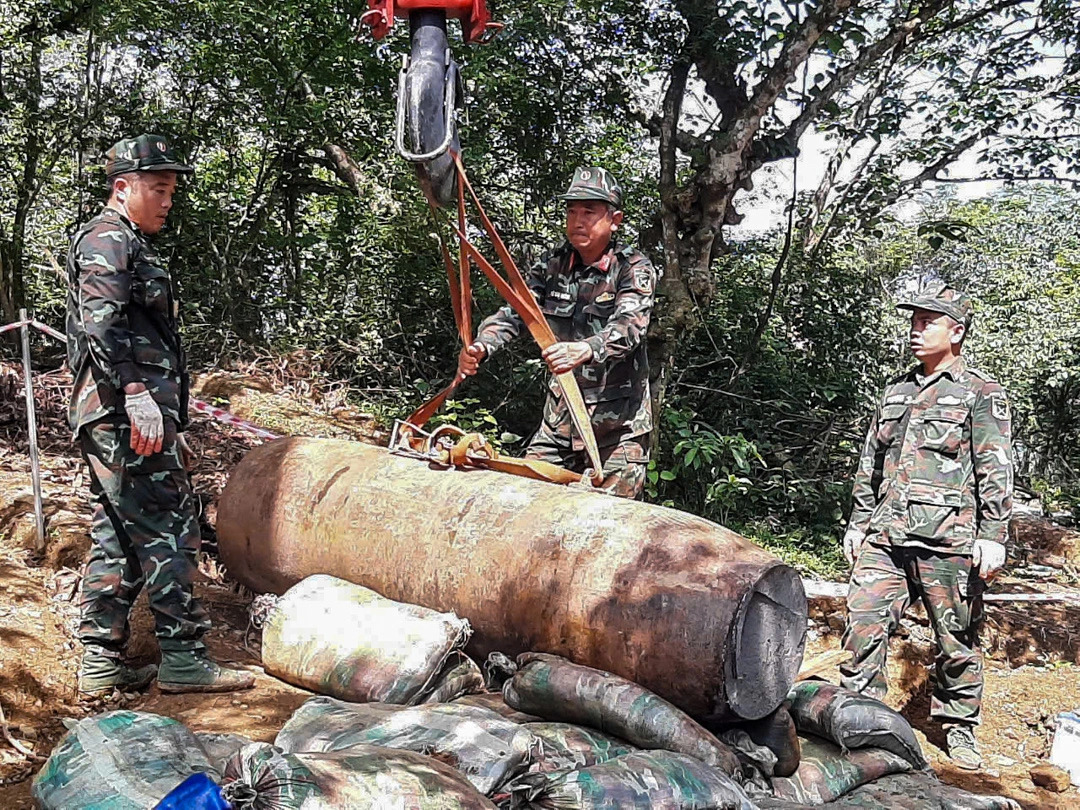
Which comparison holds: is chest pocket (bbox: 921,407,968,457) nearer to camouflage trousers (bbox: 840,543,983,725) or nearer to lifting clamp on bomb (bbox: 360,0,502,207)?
camouflage trousers (bbox: 840,543,983,725)

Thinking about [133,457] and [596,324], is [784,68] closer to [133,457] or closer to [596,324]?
[596,324]

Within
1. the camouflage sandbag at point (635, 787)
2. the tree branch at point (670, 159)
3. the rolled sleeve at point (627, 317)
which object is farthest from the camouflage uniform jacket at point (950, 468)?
the tree branch at point (670, 159)

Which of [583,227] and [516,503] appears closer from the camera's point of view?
[516,503]

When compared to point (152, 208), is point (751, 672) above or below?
below

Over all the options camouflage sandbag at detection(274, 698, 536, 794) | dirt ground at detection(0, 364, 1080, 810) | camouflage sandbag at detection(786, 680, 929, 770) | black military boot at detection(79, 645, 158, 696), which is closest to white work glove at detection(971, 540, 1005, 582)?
dirt ground at detection(0, 364, 1080, 810)

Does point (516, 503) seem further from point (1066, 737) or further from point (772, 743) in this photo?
point (1066, 737)

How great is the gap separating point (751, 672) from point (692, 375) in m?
5.93

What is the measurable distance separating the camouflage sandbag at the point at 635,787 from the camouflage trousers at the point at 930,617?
1952mm

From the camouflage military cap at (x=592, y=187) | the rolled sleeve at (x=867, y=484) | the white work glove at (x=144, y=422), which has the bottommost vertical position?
the rolled sleeve at (x=867, y=484)

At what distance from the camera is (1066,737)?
404 centimetres

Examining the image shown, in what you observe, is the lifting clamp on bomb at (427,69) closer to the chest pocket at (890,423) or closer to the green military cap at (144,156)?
the green military cap at (144,156)

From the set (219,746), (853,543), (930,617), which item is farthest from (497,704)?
(930,617)

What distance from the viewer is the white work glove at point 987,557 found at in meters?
4.15

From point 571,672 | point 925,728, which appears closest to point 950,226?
point 925,728
